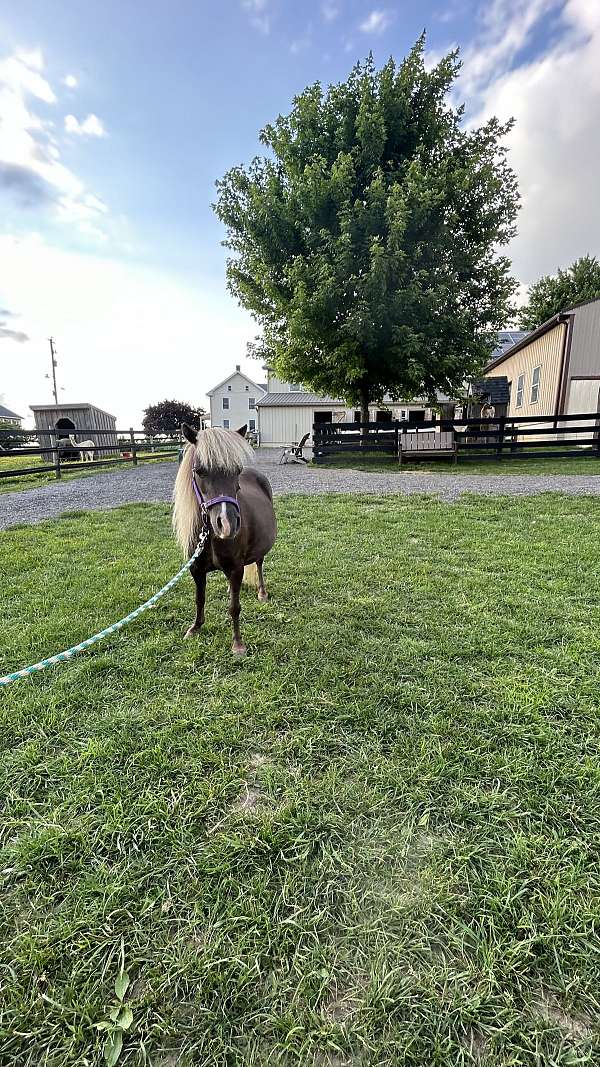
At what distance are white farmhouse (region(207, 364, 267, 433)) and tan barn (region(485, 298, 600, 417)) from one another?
86.5 feet

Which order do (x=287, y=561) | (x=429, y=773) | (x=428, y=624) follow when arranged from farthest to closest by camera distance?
(x=287, y=561)
(x=428, y=624)
(x=429, y=773)

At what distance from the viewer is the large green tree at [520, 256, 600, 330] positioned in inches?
1272

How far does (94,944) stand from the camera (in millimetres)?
1227

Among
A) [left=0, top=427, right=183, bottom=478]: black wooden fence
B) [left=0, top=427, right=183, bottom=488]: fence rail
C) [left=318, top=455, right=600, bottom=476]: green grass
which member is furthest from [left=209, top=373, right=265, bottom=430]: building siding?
[left=318, top=455, right=600, bottom=476]: green grass

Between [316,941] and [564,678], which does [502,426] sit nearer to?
[564,678]

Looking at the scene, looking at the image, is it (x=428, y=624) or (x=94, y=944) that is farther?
(x=428, y=624)

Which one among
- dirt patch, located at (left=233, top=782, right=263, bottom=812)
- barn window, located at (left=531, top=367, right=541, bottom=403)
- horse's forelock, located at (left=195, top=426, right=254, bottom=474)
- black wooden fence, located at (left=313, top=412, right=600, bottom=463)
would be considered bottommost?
dirt patch, located at (left=233, top=782, right=263, bottom=812)

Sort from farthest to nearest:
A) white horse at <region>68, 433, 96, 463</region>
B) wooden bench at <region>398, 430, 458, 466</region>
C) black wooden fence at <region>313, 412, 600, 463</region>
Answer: wooden bench at <region>398, 430, 458, 466</region> < white horse at <region>68, 433, 96, 463</region> < black wooden fence at <region>313, 412, 600, 463</region>

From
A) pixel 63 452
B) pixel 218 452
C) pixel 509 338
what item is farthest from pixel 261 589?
pixel 509 338

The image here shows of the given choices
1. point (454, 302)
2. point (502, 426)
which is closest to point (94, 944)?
point (502, 426)

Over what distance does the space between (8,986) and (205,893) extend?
538mm

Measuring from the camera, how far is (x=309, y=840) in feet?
5.05

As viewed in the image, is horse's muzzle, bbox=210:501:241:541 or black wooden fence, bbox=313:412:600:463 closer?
horse's muzzle, bbox=210:501:241:541

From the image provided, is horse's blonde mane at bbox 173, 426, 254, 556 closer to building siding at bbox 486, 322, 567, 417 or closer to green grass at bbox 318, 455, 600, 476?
green grass at bbox 318, 455, 600, 476
